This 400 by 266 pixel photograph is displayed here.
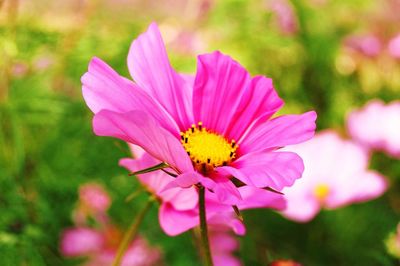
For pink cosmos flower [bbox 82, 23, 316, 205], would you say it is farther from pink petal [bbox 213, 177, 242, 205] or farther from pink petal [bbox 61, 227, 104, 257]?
pink petal [bbox 61, 227, 104, 257]

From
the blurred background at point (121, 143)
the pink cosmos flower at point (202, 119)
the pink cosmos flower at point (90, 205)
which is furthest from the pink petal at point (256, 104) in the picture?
the pink cosmos flower at point (90, 205)

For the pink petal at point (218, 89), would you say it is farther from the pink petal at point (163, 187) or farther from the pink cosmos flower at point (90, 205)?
the pink cosmos flower at point (90, 205)

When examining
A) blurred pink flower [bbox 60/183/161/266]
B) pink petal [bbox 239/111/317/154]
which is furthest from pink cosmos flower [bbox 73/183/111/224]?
pink petal [bbox 239/111/317/154]

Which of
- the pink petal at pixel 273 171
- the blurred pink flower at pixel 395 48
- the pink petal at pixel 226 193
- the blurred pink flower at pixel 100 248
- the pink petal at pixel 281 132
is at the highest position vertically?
the pink petal at pixel 281 132

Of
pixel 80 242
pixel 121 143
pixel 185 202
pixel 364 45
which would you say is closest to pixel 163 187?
pixel 185 202

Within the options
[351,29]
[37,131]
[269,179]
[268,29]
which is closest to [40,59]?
[37,131]
